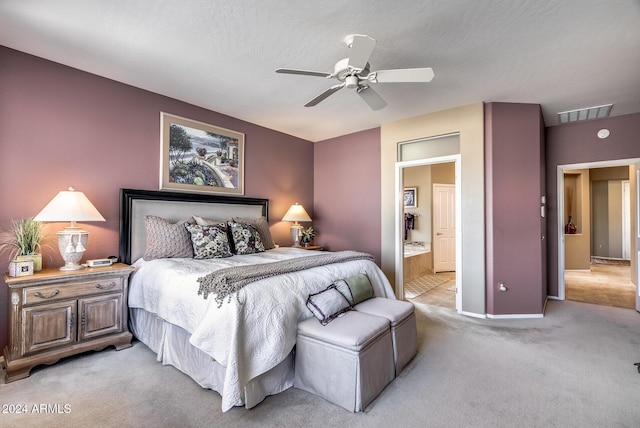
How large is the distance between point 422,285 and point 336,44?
440cm

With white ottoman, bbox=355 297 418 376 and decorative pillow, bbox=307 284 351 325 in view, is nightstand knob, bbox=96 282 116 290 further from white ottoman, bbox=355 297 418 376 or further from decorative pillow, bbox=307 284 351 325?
white ottoman, bbox=355 297 418 376

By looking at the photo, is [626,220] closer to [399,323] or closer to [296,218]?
[296,218]

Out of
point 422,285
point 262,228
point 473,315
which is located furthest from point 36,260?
point 422,285

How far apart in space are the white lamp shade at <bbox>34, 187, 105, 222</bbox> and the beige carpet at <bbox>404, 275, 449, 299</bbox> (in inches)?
167

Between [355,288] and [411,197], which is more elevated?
[411,197]

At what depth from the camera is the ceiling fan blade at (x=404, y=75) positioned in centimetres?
223

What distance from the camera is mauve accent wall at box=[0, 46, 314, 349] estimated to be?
2660mm

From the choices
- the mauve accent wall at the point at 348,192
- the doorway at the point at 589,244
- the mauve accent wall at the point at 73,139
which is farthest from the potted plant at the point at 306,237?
the doorway at the point at 589,244

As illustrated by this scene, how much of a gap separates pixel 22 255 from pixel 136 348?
125 centimetres

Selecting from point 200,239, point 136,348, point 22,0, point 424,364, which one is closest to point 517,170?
point 424,364

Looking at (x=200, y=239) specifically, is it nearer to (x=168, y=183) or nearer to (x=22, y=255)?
(x=168, y=183)

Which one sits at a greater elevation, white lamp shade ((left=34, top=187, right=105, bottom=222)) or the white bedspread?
white lamp shade ((left=34, top=187, right=105, bottom=222))

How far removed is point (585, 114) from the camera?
418 centimetres

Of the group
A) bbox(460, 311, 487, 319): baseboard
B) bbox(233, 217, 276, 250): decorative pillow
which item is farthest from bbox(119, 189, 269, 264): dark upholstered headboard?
bbox(460, 311, 487, 319): baseboard
